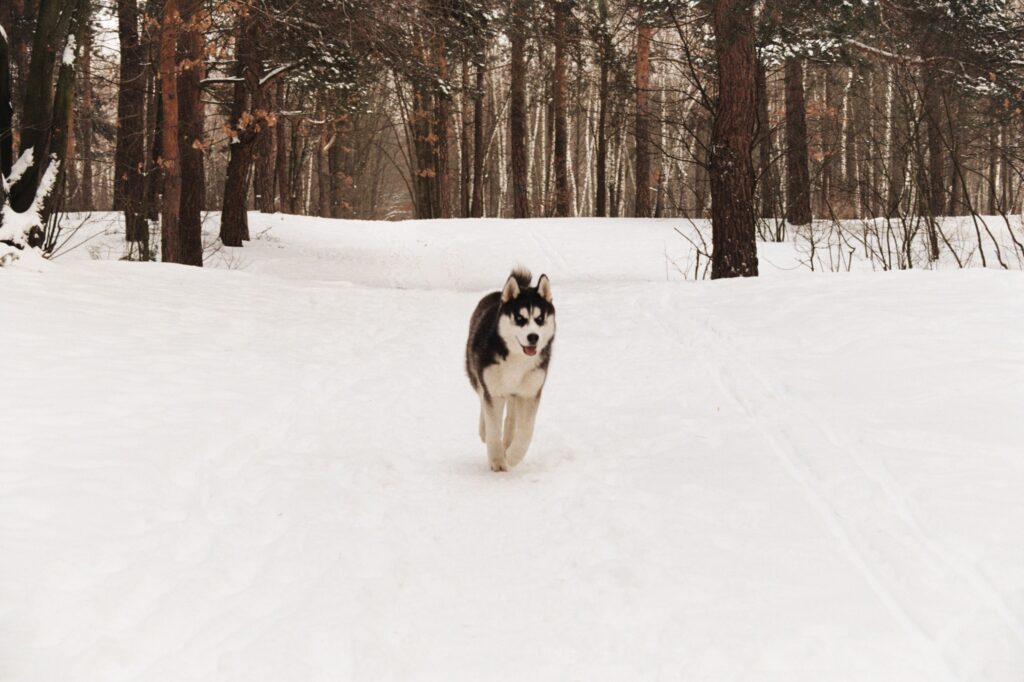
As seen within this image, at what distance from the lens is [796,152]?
21.8 metres

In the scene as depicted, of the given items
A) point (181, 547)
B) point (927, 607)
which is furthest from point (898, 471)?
point (181, 547)

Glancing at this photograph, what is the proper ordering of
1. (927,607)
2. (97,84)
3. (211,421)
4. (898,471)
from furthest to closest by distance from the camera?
1. (97,84)
2. (211,421)
3. (898,471)
4. (927,607)

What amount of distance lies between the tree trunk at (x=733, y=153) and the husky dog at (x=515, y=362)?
846 centimetres

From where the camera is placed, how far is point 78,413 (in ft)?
18.9

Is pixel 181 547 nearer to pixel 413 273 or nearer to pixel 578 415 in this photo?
pixel 578 415

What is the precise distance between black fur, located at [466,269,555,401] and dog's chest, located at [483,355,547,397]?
5cm

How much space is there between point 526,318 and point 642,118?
2301cm

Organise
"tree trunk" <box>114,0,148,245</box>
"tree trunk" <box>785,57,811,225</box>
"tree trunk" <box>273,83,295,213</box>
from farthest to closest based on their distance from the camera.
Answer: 1. "tree trunk" <box>273,83,295,213</box>
2. "tree trunk" <box>785,57,811,225</box>
3. "tree trunk" <box>114,0,148,245</box>

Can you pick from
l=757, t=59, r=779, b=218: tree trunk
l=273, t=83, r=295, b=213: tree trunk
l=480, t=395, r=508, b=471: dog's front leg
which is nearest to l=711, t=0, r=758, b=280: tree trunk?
l=757, t=59, r=779, b=218: tree trunk

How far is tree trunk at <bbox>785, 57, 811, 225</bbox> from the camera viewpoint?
22016 millimetres

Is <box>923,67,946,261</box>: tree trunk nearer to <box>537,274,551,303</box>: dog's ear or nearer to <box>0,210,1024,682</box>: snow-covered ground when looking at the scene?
<box>0,210,1024,682</box>: snow-covered ground

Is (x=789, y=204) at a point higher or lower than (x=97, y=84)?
lower

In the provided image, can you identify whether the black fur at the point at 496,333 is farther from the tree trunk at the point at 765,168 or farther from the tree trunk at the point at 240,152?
the tree trunk at the point at 765,168

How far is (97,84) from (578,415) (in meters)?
17.9
